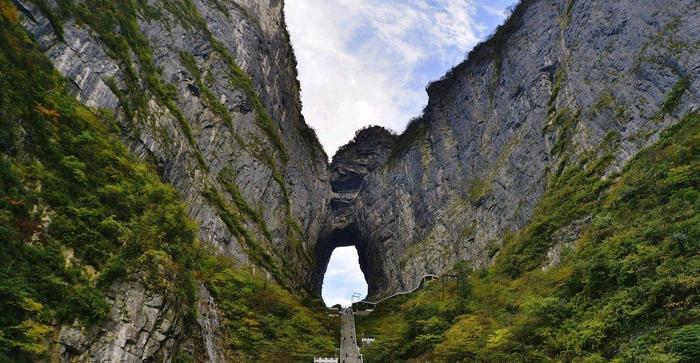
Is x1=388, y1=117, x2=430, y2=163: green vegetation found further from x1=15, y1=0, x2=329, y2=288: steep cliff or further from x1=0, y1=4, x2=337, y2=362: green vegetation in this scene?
x1=0, y1=4, x2=337, y2=362: green vegetation

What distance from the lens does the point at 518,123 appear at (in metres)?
45.1

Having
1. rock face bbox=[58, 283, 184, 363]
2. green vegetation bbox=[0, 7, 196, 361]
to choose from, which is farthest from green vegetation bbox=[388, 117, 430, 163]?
rock face bbox=[58, 283, 184, 363]

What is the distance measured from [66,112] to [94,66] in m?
7.77

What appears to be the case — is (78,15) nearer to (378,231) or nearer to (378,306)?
(378,306)

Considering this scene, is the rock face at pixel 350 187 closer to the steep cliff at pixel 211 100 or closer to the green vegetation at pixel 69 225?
the steep cliff at pixel 211 100

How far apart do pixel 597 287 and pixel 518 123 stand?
30.2 m

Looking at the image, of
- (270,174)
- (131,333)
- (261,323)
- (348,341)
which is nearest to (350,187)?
(270,174)

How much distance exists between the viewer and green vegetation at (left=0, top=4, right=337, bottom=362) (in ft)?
43.4

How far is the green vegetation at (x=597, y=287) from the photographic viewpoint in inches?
539

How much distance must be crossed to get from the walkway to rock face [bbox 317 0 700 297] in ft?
40.3

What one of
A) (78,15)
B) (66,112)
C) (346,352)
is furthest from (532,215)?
(78,15)

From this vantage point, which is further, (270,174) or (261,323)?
(270,174)

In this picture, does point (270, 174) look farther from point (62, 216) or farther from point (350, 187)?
point (62, 216)

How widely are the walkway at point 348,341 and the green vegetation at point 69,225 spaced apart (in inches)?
115
